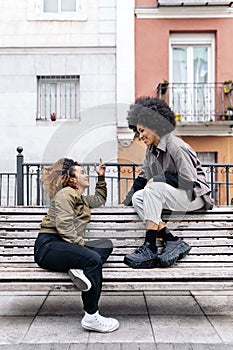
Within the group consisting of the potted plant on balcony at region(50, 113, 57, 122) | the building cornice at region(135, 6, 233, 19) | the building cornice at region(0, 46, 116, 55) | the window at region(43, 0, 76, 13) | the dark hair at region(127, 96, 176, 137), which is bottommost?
the dark hair at region(127, 96, 176, 137)

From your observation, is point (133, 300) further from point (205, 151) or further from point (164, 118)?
point (205, 151)

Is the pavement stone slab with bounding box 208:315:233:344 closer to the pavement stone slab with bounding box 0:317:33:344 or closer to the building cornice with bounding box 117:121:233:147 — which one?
the pavement stone slab with bounding box 0:317:33:344

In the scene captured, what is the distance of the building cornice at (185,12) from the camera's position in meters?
12.6

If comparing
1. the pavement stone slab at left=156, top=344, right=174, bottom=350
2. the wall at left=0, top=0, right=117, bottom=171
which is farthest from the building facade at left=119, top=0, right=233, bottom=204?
the pavement stone slab at left=156, top=344, right=174, bottom=350

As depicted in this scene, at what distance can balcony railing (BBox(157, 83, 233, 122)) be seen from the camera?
12758mm

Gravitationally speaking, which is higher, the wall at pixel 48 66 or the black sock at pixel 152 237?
the wall at pixel 48 66

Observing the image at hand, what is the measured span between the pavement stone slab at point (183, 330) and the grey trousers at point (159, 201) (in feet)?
3.11

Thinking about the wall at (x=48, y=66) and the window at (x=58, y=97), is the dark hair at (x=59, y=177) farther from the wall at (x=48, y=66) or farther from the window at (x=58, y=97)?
the window at (x=58, y=97)

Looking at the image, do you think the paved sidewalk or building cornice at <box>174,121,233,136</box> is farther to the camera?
building cornice at <box>174,121,233,136</box>

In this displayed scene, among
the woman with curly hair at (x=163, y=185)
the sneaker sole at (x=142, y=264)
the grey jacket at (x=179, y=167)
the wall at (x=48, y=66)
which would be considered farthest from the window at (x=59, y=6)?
the sneaker sole at (x=142, y=264)

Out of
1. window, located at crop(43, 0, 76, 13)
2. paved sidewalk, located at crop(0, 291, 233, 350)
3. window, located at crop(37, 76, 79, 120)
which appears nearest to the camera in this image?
paved sidewalk, located at crop(0, 291, 233, 350)

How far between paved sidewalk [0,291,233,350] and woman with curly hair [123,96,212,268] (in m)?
0.59

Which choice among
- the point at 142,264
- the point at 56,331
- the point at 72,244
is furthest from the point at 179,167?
the point at 56,331

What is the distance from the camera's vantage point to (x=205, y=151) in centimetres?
1283
